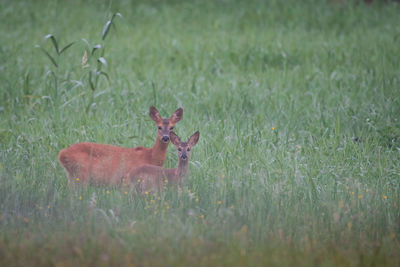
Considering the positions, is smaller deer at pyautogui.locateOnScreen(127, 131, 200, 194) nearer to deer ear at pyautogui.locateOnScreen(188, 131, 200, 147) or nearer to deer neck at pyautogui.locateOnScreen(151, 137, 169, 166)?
deer ear at pyautogui.locateOnScreen(188, 131, 200, 147)

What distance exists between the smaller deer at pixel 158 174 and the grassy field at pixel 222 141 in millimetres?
154

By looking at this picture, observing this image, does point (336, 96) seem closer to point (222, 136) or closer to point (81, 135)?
point (222, 136)

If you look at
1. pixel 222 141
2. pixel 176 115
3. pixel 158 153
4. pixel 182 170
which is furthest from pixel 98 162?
pixel 222 141

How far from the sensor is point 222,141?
6.61 m

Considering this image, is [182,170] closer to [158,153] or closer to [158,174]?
[158,174]

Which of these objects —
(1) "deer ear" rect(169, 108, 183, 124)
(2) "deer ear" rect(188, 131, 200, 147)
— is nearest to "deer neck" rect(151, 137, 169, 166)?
(1) "deer ear" rect(169, 108, 183, 124)

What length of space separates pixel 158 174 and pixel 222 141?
4.68 ft

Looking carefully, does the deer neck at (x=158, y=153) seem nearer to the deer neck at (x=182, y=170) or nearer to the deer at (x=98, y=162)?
the deer at (x=98, y=162)

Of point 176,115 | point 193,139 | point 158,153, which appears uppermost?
point 176,115

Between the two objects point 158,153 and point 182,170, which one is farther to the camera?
point 158,153

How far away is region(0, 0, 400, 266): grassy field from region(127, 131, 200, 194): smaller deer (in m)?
0.15

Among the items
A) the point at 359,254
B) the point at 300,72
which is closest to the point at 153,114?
the point at 359,254

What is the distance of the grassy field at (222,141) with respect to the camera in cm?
419

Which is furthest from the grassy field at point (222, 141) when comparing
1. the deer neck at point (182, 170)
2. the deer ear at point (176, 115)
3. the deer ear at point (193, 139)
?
the deer ear at point (176, 115)
